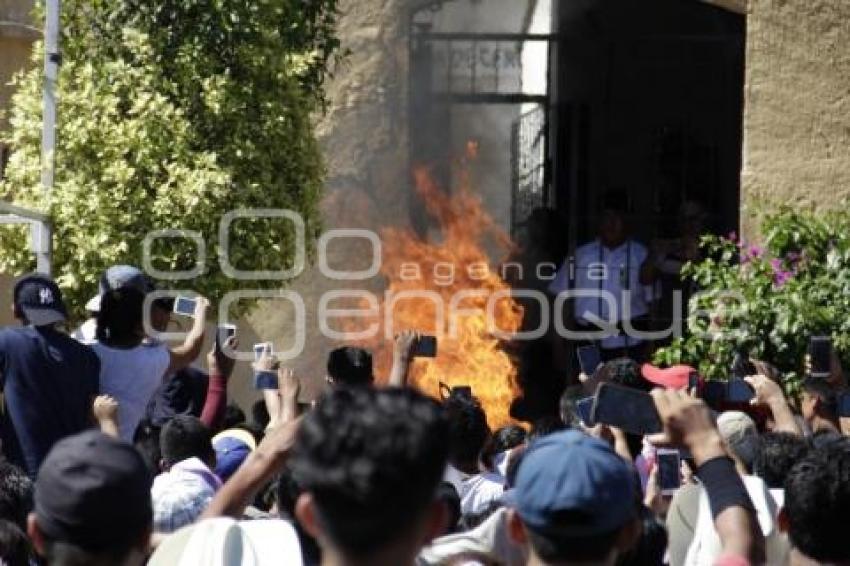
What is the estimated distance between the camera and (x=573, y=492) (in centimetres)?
391

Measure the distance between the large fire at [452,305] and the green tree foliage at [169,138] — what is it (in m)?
2.17

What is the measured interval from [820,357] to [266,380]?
10.6 feet

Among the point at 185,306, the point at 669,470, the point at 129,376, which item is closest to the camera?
the point at 669,470

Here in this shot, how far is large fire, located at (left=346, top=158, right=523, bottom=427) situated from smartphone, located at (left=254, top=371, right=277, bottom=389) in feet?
22.1

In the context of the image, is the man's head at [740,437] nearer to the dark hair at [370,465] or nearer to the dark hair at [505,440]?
the dark hair at [505,440]

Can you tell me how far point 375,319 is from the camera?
14289 millimetres

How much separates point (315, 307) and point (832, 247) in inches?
148

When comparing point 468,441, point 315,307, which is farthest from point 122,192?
point 468,441

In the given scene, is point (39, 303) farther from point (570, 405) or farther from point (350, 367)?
point (570, 405)

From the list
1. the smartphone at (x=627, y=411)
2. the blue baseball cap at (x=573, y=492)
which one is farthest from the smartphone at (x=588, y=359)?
the blue baseball cap at (x=573, y=492)

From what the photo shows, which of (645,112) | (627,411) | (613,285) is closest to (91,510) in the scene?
(627,411)

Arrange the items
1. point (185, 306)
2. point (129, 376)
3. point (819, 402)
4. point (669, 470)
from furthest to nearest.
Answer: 1. point (819, 402)
2. point (185, 306)
3. point (129, 376)
4. point (669, 470)

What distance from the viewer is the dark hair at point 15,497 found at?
6.28m

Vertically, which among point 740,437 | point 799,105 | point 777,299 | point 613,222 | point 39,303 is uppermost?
point 799,105
